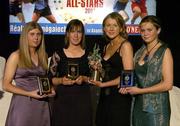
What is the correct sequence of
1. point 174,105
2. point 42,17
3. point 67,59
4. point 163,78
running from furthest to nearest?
point 42,17
point 174,105
point 67,59
point 163,78

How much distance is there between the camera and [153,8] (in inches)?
230

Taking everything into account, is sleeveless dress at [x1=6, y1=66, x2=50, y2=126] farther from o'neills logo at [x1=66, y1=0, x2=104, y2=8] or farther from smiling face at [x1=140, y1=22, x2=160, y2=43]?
o'neills logo at [x1=66, y1=0, x2=104, y2=8]

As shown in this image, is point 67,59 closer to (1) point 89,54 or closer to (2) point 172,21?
(1) point 89,54

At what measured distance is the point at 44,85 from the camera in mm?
2768

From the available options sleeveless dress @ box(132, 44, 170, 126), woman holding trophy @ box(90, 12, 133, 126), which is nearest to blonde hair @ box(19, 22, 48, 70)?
woman holding trophy @ box(90, 12, 133, 126)

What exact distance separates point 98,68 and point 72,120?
0.46 meters

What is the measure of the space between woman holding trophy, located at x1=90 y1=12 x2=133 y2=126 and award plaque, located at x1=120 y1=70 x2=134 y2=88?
12 cm

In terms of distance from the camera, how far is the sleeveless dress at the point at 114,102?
A: 285cm

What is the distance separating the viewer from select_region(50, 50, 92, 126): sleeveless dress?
9.81 ft

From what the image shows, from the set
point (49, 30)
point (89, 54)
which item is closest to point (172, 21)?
point (49, 30)

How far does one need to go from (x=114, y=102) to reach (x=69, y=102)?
1.20 ft

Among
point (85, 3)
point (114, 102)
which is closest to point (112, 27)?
point (114, 102)

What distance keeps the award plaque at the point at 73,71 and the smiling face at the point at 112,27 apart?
35 centimetres

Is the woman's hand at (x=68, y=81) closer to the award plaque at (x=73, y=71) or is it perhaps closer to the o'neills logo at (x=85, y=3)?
the award plaque at (x=73, y=71)
